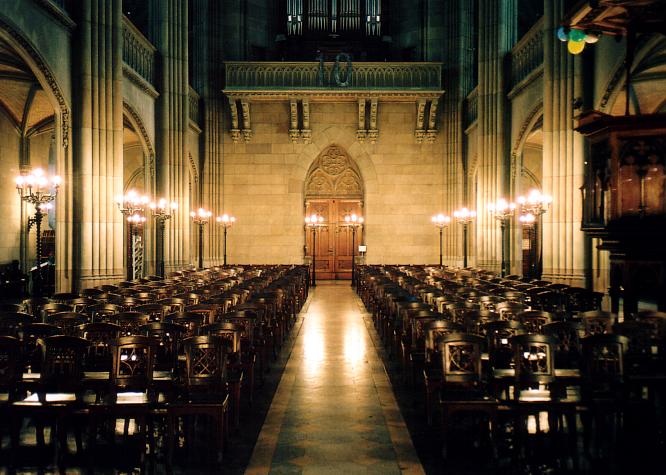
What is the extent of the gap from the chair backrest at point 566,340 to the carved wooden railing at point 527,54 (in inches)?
561

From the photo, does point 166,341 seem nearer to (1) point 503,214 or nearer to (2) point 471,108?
(1) point 503,214

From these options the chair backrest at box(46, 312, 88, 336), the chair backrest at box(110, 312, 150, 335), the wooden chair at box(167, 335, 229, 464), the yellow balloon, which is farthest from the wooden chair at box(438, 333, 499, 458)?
the yellow balloon

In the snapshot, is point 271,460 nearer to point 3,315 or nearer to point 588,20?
point 3,315

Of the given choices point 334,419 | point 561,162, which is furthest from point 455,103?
point 334,419

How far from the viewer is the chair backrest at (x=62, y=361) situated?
7496 mm

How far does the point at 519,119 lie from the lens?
24.9 metres

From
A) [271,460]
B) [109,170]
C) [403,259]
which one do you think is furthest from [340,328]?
[403,259]

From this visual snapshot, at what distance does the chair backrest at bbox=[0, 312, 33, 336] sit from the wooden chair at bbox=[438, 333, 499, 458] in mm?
5813

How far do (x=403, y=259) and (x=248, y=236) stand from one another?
8097mm

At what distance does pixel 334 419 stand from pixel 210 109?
91.1 ft

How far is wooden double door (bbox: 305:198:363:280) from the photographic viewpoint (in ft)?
124

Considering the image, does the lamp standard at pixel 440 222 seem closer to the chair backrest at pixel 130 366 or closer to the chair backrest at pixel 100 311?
the chair backrest at pixel 100 311

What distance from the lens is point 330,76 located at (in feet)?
113

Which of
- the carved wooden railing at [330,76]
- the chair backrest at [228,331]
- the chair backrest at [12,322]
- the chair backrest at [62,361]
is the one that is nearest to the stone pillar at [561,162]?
the chair backrest at [228,331]
